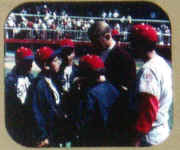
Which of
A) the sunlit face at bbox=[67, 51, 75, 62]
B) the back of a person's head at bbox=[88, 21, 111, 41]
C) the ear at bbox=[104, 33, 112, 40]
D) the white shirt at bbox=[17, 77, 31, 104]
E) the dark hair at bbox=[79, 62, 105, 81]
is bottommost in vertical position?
the white shirt at bbox=[17, 77, 31, 104]

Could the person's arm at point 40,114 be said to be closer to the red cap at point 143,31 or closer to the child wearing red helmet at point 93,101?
the child wearing red helmet at point 93,101

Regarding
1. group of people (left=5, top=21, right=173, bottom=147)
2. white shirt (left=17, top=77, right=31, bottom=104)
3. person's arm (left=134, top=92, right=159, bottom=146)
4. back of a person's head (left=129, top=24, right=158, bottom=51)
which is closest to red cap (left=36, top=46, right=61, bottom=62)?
group of people (left=5, top=21, right=173, bottom=147)

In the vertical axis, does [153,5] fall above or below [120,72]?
above

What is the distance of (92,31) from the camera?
290 cm

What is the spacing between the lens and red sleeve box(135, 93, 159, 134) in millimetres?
2852

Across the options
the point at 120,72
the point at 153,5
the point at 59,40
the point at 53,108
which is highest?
the point at 153,5

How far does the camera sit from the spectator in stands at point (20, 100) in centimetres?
287

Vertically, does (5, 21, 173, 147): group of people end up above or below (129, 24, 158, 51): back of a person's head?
below

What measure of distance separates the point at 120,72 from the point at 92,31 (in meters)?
0.35

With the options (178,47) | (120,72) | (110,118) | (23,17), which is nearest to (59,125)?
(110,118)

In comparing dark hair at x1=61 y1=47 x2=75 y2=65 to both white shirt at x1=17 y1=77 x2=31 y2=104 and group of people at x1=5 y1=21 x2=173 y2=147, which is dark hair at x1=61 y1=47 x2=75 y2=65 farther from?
white shirt at x1=17 y1=77 x2=31 y2=104

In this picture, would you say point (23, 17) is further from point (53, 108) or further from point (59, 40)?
point (53, 108)

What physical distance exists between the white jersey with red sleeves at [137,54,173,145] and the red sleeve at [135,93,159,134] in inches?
1.1

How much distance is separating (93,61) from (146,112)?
0.52 meters
